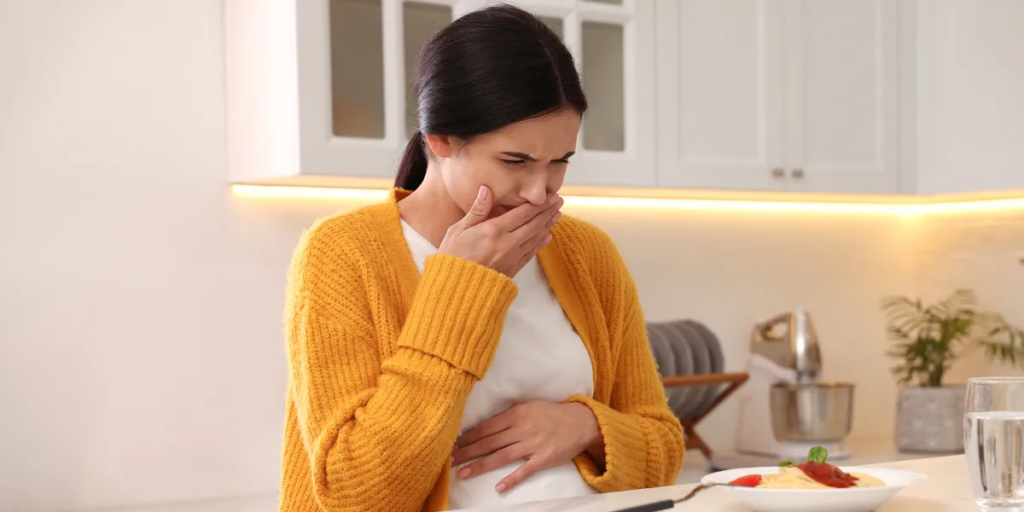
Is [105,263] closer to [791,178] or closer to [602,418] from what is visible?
[602,418]

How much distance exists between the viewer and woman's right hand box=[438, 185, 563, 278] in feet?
4.08

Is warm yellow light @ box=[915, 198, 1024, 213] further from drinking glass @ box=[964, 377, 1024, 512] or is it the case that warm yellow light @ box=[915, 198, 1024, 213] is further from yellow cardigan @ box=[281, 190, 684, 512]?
drinking glass @ box=[964, 377, 1024, 512]

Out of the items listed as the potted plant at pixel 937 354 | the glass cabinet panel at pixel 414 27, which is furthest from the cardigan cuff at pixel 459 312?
the potted plant at pixel 937 354

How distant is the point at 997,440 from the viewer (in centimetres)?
90

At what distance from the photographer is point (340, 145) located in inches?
80.0

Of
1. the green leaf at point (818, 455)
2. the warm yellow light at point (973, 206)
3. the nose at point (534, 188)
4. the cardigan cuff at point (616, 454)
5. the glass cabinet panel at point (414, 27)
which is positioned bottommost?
the cardigan cuff at point (616, 454)

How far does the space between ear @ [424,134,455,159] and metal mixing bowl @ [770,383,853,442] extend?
1.50 metres

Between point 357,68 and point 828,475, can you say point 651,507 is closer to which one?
point 828,475

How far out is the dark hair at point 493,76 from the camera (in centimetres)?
123

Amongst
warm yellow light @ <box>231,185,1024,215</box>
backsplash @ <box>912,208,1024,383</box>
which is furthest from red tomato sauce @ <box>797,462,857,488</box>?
backsplash @ <box>912,208,1024,383</box>

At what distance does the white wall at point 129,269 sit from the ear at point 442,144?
106 cm

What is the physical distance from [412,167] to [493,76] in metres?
0.26

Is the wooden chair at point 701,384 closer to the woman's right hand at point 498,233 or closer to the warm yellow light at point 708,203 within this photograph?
the warm yellow light at point 708,203

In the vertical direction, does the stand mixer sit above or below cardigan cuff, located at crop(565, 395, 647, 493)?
below
